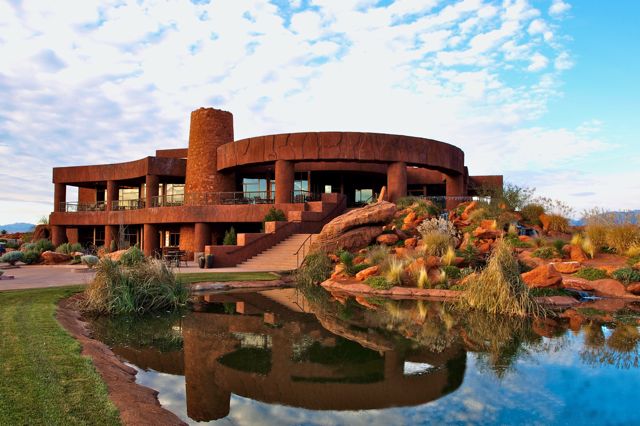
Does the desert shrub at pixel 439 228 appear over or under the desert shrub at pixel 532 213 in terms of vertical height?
under

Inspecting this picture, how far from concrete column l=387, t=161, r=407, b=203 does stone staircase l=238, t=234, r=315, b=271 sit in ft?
21.5

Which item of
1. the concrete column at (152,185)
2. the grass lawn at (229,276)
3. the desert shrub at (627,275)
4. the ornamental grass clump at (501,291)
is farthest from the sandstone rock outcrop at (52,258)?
the desert shrub at (627,275)

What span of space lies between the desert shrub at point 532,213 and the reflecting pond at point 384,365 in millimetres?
9815

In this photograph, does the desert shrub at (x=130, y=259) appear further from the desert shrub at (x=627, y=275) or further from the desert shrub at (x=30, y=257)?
the desert shrub at (x=30, y=257)

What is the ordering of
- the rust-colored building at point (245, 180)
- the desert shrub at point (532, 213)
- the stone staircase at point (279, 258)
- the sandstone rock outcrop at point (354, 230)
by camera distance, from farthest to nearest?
1. the rust-colored building at point (245, 180)
2. the desert shrub at point (532, 213)
3. the stone staircase at point (279, 258)
4. the sandstone rock outcrop at point (354, 230)

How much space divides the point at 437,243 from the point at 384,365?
33.2 ft

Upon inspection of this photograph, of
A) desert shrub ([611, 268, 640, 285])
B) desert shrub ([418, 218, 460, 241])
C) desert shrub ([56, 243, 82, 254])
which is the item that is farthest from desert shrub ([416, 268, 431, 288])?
desert shrub ([56, 243, 82, 254])

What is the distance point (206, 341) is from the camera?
8.23m

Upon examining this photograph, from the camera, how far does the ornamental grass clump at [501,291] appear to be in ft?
35.6

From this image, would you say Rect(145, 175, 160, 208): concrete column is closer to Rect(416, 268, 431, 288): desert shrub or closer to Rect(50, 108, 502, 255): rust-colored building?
Rect(50, 108, 502, 255): rust-colored building

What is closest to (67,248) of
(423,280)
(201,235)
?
(201,235)

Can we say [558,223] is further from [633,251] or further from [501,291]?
[501,291]

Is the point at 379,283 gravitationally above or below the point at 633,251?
below

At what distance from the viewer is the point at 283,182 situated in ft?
85.1
